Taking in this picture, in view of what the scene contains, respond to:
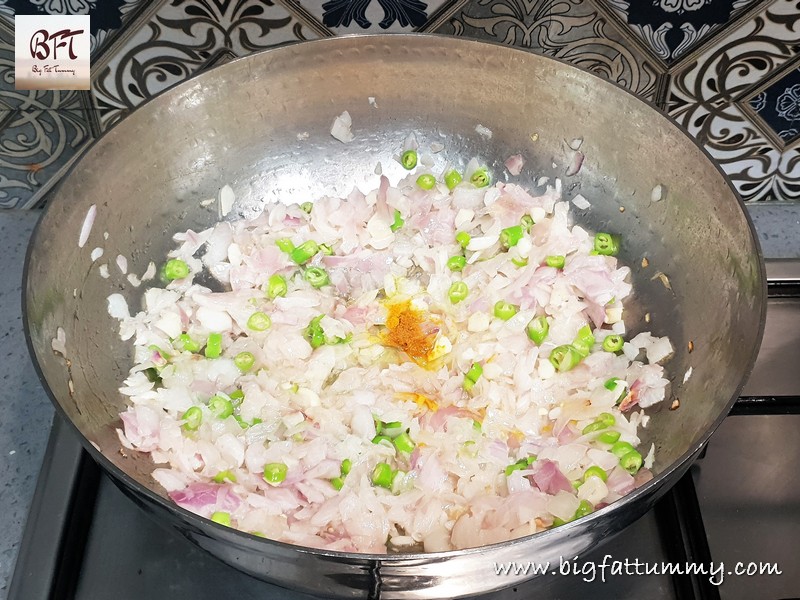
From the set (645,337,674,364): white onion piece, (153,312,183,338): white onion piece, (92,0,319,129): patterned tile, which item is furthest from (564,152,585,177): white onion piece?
(153,312,183,338): white onion piece

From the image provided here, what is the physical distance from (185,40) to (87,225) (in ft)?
1.51

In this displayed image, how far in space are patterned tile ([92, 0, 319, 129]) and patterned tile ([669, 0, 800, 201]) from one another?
843 millimetres

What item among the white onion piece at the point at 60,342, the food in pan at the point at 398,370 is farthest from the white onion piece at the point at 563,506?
the white onion piece at the point at 60,342

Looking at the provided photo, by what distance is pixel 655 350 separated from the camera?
140 cm

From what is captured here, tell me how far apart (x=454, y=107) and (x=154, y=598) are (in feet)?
3.61

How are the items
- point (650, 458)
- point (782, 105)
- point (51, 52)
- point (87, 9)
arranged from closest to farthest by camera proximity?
point (650, 458) < point (87, 9) < point (51, 52) < point (782, 105)

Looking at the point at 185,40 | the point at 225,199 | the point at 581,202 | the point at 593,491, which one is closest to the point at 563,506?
the point at 593,491

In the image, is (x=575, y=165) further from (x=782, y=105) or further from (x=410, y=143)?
(x=782, y=105)

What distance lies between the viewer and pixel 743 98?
1681 millimetres

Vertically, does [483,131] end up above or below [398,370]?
above

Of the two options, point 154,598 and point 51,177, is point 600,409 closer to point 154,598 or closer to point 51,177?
point 154,598

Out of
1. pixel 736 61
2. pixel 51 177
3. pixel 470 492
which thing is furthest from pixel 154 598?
pixel 736 61

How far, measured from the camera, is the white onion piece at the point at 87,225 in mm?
1347

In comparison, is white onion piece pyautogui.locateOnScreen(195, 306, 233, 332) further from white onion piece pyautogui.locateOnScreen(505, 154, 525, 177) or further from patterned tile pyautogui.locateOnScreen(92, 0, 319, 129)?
white onion piece pyautogui.locateOnScreen(505, 154, 525, 177)
